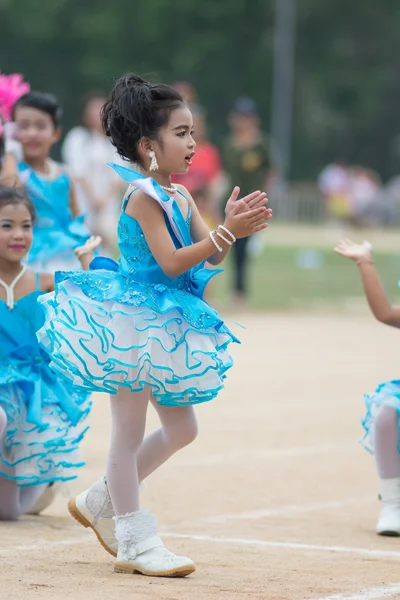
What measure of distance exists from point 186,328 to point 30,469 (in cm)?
138

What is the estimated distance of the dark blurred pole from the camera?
56375 mm

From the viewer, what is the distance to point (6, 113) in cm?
803

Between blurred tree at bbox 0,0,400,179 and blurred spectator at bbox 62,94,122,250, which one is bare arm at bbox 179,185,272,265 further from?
blurred tree at bbox 0,0,400,179

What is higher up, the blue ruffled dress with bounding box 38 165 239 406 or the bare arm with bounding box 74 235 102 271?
the bare arm with bounding box 74 235 102 271

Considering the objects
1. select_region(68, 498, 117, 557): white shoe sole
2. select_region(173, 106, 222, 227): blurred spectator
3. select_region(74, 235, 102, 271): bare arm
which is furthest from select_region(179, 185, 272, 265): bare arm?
select_region(173, 106, 222, 227): blurred spectator

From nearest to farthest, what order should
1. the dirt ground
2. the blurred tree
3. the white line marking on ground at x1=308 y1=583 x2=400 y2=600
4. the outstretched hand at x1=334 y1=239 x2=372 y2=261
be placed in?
the white line marking on ground at x1=308 y1=583 x2=400 y2=600, the dirt ground, the outstretched hand at x1=334 y1=239 x2=372 y2=261, the blurred tree

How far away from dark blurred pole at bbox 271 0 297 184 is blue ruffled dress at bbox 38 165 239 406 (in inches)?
2000

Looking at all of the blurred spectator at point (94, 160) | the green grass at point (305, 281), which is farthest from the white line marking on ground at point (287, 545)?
the green grass at point (305, 281)

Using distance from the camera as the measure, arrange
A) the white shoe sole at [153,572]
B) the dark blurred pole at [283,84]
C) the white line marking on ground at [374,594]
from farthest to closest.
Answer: the dark blurred pole at [283,84] → the white shoe sole at [153,572] → the white line marking on ground at [374,594]

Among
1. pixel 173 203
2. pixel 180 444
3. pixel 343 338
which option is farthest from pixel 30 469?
pixel 343 338

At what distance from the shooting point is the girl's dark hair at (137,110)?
17.2ft

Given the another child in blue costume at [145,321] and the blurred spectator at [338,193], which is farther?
the blurred spectator at [338,193]

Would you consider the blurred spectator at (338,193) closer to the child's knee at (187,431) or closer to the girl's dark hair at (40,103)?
the girl's dark hair at (40,103)

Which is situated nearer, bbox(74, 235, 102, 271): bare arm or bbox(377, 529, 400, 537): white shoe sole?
bbox(377, 529, 400, 537): white shoe sole
